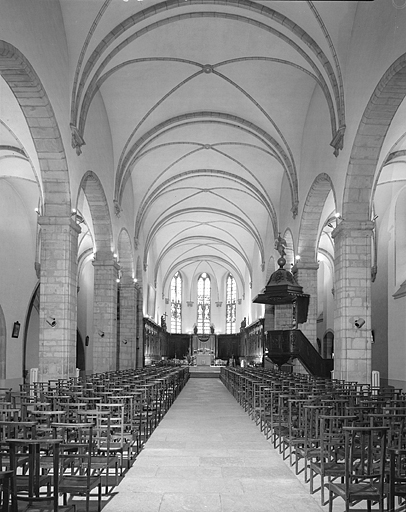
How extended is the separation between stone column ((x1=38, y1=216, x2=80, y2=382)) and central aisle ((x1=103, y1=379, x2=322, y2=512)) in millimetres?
4110

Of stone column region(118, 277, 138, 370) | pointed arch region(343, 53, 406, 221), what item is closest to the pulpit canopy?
pointed arch region(343, 53, 406, 221)

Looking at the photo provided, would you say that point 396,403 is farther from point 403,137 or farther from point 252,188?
point 252,188

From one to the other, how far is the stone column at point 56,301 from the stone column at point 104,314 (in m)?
6.67

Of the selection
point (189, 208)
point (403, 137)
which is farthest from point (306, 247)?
point (189, 208)

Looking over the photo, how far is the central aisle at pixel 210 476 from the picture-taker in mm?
6965

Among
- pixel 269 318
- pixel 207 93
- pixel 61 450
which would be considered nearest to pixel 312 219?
pixel 207 93

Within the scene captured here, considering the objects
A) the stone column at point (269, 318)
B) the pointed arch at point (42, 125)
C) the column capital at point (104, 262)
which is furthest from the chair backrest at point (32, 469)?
the stone column at point (269, 318)

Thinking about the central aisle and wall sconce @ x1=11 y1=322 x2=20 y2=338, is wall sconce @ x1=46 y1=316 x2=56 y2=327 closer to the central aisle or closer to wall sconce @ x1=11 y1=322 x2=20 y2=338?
the central aisle

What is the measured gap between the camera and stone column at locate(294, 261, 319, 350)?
2374 cm

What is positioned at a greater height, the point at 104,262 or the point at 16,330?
the point at 104,262

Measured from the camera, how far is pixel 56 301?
1686 centimetres

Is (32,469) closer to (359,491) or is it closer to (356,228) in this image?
(359,491)

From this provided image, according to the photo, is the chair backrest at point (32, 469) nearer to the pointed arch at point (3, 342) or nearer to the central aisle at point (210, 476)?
the central aisle at point (210, 476)

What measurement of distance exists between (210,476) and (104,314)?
16.2 metres
